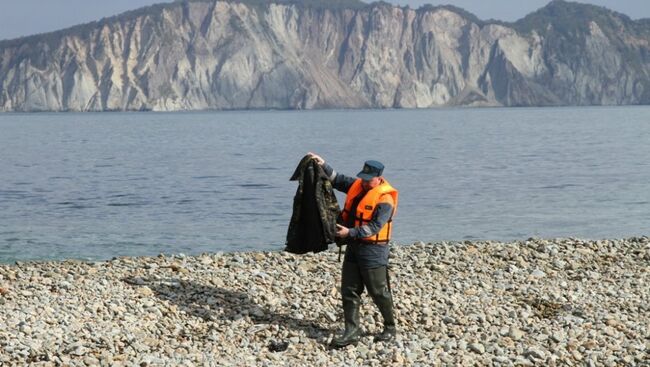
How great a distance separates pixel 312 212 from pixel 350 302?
136 cm

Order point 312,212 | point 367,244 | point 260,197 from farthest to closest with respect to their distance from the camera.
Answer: point 260,197, point 312,212, point 367,244

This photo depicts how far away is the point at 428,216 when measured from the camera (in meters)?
33.6

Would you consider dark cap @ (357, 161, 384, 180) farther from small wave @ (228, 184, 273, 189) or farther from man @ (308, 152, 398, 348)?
small wave @ (228, 184, 273, 189)

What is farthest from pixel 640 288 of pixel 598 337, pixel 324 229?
pixel 324 229

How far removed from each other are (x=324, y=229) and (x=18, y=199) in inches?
1269

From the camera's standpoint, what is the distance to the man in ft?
38.0

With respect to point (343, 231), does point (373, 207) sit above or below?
above

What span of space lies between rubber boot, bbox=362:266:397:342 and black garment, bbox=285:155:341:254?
80 cm

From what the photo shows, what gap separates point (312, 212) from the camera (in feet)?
41.5

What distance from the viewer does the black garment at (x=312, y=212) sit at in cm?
1244

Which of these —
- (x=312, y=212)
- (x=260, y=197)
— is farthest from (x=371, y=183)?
(x=260, y=197)

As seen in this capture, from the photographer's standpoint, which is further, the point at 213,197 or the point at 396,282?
the point at 213,197

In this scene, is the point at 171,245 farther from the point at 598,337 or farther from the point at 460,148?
the point at 460,148

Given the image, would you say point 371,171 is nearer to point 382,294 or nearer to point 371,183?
point 371,183
